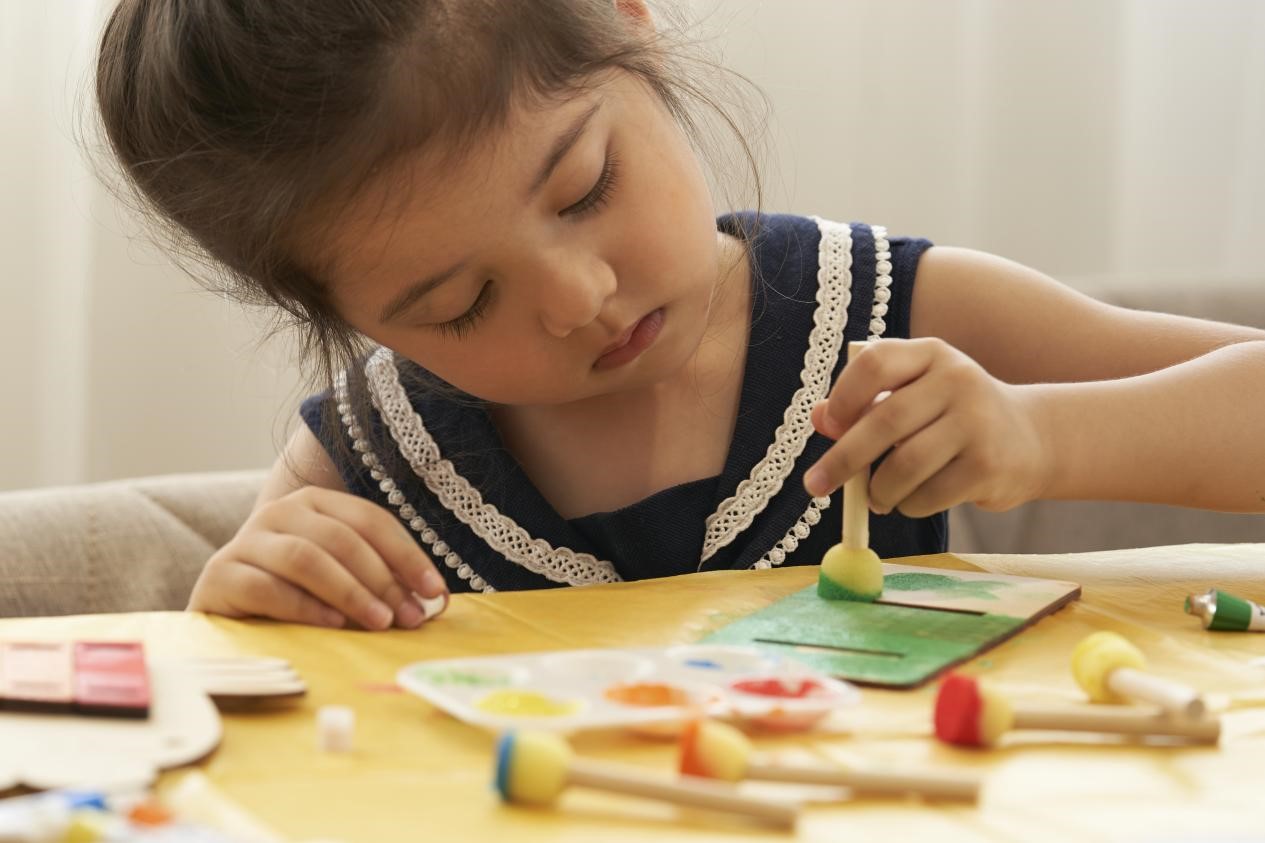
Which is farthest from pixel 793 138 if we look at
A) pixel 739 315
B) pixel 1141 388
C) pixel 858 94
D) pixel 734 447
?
pixel 1141 388

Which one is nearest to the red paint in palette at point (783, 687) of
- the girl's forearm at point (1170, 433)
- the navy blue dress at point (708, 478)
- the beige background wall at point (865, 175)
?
the girl's forearm at point (1170, 433)

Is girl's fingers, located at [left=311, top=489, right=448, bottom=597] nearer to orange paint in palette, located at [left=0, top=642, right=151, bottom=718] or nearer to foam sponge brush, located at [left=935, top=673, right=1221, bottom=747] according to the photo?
orange paint in palette, located at [left=0, top=642, right=151, bottom=718]

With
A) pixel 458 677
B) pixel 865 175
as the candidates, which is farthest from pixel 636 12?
pixel 865 175

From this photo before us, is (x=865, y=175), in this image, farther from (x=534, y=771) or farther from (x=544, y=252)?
(x=534, y=771)

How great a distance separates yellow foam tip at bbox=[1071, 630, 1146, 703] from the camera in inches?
19.3

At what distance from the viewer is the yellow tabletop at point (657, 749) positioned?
38 centimetres

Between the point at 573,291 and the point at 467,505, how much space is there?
0.89 feet

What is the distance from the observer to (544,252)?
0.73 meters

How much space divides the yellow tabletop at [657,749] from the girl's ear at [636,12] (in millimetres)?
411

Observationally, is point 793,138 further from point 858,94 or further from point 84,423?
point 84,423

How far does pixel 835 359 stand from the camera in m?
0.99

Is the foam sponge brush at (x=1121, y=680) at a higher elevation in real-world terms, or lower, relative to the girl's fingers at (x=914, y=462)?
lower

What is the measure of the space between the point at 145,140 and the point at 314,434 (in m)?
Answer: 0.28

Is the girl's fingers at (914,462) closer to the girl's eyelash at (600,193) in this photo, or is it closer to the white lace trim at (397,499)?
Answer: the girl's eyelash at (600,193)
